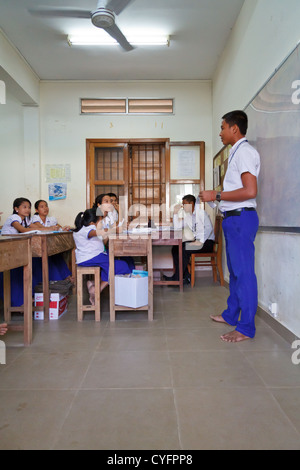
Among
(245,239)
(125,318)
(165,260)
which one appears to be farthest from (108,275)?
(165,260)

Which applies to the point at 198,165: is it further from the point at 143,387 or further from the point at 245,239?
the point at 143,387

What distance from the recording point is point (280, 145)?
2062 mm

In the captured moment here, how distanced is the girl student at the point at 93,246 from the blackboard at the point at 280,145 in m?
1.27

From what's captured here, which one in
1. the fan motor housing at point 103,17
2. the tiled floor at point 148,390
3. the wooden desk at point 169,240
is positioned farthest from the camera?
the wooden desk at point 169,240

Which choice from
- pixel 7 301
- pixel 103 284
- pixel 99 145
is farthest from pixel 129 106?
pixel 7 301

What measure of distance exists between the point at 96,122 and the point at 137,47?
1.29 metres

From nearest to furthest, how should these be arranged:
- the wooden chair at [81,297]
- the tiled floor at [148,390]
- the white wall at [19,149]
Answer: the tiled floor at [148,390] → the wooden chair at [81,297] → the white wall at [19,149]

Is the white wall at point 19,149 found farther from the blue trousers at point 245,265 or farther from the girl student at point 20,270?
the blue trousers at point 245,265

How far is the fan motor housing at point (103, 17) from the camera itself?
2756 millimetres

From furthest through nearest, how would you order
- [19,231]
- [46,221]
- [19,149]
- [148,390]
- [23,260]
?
[19,149] → [46,221] → [19,231] → [23,260] → [148,390]

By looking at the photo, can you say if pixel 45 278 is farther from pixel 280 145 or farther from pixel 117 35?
pixel 117 35

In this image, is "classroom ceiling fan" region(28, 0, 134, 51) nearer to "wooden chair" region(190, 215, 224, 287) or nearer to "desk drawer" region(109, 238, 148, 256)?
"desk drawer" region(109, 238, 148, 256)

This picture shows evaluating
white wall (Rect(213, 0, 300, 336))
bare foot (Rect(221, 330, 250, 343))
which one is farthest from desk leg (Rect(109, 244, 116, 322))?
white wall (Rect(213, 0, 300, 336))

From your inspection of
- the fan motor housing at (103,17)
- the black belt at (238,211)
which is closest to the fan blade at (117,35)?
the fan motor housing at (103,17)
